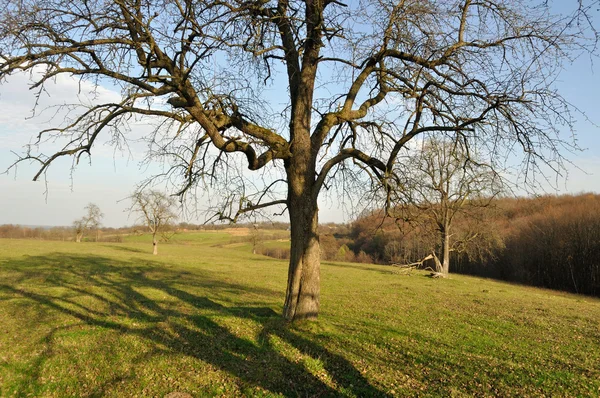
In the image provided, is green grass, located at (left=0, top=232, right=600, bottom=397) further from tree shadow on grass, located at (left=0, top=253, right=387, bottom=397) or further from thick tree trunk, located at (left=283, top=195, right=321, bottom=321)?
thick tree trunk, located at (left=283, top=195, right=321, bottom=321)

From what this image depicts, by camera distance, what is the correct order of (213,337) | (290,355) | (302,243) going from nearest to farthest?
(290,355) → (213,337) → (302,243)

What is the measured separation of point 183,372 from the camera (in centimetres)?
637

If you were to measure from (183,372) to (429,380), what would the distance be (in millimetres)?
3883

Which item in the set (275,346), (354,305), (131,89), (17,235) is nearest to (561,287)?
(354,305)

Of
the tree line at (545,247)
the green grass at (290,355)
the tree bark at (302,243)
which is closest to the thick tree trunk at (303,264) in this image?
the tree bark at (302,243)

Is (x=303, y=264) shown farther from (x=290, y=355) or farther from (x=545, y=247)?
(x=545, y=247)

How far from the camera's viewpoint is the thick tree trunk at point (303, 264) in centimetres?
880

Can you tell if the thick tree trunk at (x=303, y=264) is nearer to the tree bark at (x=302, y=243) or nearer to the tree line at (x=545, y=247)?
the tree bark at (x=302, y=243)

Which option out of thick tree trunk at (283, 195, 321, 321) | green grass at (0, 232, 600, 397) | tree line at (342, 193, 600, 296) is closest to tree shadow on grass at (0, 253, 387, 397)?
green grass at (0, 232, 600, 397)

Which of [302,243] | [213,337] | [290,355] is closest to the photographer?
[290,355]

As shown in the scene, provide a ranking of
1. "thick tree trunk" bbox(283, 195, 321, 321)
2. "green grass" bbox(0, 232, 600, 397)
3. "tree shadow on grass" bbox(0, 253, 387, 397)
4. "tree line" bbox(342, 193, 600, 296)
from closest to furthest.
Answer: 1. "green grass" bbox(0, 232, 600, 397)
2. "tree shadow on grass" bbox(0, 253, 387, 397)
3. "thick tree trunk" bbox(283, 195, 321, 321)
4. "tree line" bbox(342, 193, 600, 296)

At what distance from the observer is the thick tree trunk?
28.9 feet

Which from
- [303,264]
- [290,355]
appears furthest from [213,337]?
[303,264]

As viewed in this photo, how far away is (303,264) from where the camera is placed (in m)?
8.82
